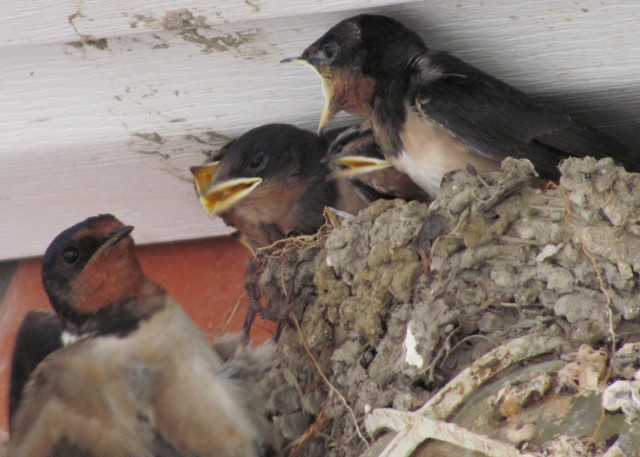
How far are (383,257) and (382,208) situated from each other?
0.57 feet

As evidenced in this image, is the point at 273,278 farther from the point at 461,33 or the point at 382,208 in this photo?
the point at 461,33

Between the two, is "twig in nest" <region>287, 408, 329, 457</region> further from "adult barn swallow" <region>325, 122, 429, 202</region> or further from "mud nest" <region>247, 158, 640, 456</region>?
"adult barn swallow" <region>325, 122, 429, 202</region>

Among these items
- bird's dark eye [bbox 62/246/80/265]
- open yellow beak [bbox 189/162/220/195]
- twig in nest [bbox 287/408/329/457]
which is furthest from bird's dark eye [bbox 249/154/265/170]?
twig in nest [bbox 287/408/329/457]

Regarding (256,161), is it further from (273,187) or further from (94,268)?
(94,268)

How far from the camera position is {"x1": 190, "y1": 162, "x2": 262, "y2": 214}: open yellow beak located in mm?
2973

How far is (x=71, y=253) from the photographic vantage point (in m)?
2.79

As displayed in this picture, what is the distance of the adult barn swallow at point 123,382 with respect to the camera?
2.55 m

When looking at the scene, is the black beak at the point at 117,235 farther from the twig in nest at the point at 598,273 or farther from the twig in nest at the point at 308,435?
the twig in nest at the point at 598,273

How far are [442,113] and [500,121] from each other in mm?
130

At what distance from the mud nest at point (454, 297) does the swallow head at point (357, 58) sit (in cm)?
28

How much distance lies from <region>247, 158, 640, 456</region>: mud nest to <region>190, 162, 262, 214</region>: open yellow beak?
1.14ft

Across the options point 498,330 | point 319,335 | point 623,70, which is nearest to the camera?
point 498,330

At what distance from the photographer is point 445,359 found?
240 centimetres

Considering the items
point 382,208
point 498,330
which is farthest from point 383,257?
point 498,330
